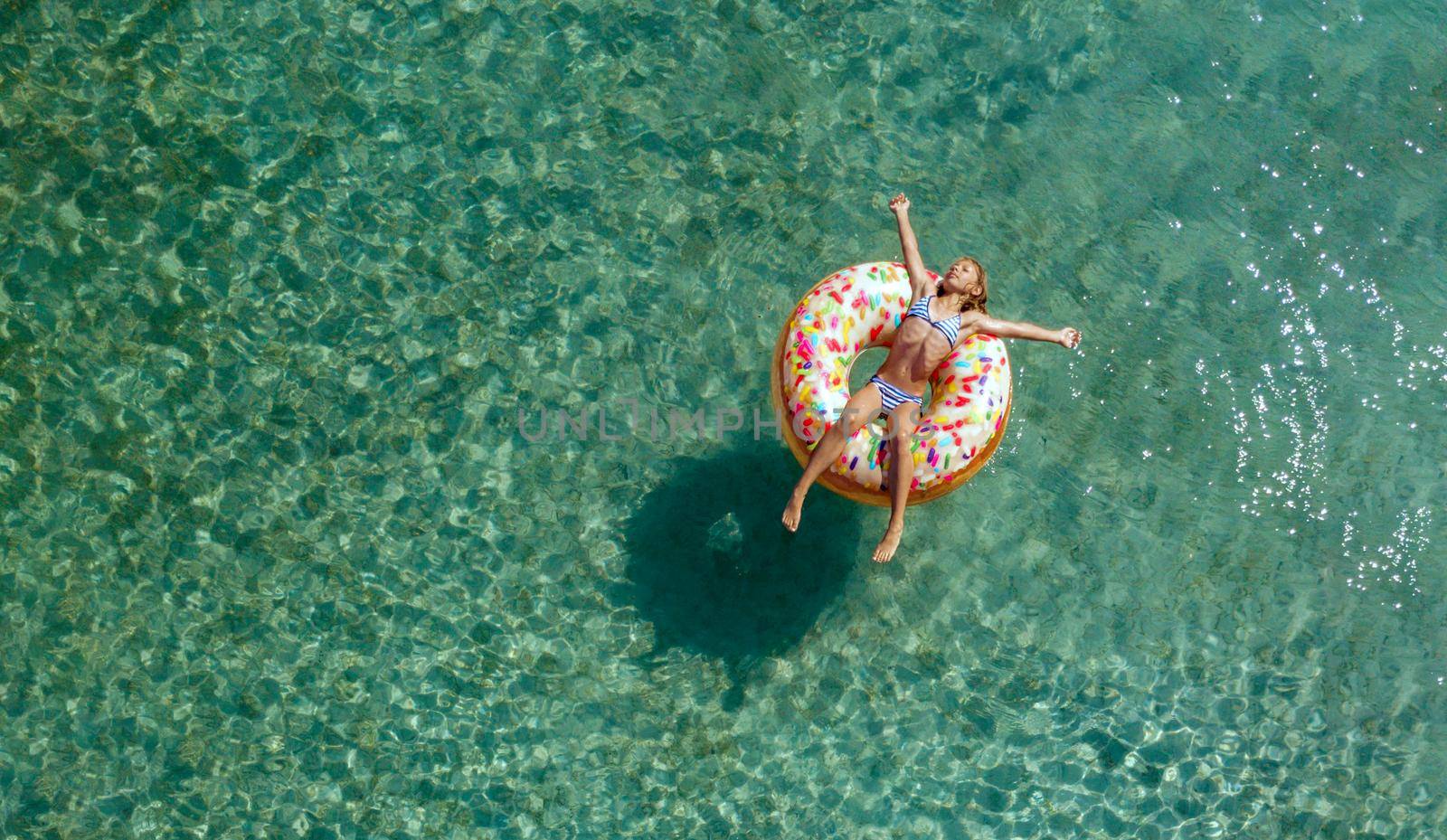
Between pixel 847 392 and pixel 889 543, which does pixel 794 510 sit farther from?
pixel 847 392

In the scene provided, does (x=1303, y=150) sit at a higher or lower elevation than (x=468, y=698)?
higher

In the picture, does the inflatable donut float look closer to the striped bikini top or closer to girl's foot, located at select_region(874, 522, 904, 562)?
the striped bikini top

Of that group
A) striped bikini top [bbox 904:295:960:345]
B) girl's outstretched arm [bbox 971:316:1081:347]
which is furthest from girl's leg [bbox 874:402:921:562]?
girl's outstretched arm [bbox 971:316:1081:347]

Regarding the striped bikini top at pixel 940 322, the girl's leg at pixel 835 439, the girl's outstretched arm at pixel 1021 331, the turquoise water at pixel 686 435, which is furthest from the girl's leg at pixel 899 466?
the turquoise water at pixel 686 435

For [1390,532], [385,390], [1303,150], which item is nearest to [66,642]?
[385,390]

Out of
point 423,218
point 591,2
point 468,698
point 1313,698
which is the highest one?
point 591,2

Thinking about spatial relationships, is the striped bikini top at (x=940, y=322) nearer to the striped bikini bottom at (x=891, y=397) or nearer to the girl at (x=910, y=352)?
the girl at (x=910, y=352)

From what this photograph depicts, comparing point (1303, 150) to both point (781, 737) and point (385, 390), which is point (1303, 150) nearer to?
point (781, 737)
